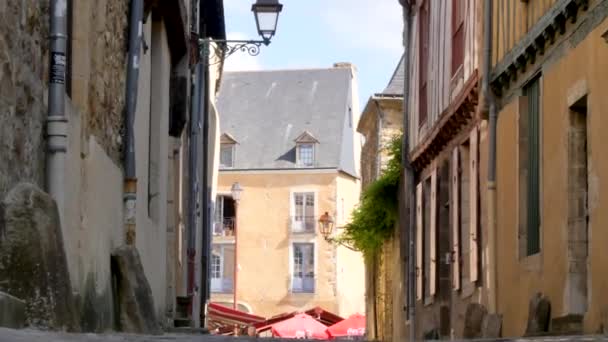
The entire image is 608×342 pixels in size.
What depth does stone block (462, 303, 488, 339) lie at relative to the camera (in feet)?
46.5

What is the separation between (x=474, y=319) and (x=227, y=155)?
38.0 metres

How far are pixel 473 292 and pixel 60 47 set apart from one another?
8.85 meters

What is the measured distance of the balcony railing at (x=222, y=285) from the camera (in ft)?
168

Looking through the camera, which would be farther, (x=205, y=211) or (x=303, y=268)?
(x=303, y=268)

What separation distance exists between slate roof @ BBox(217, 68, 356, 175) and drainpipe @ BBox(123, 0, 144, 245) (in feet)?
137

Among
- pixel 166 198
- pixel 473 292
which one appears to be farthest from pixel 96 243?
pixel 473 292

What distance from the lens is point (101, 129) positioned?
27.8 feet

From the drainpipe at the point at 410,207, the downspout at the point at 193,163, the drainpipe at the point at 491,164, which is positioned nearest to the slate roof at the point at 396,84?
the drainpipe at the point at 410,207

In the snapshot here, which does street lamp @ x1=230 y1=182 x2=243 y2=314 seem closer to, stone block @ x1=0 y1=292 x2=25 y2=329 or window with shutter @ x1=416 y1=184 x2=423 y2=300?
window with shutter @ x1=416 y1=184 x2=423 y2=300

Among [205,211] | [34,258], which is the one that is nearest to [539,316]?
[34,258]

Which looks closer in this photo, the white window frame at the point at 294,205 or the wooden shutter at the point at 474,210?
the wooden shutter at the point at 474,210

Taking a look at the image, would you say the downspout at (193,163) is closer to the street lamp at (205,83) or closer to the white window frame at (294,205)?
the street lamp at (205,83)

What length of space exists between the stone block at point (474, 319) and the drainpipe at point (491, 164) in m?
0.46

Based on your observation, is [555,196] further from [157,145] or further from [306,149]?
[306,149]
